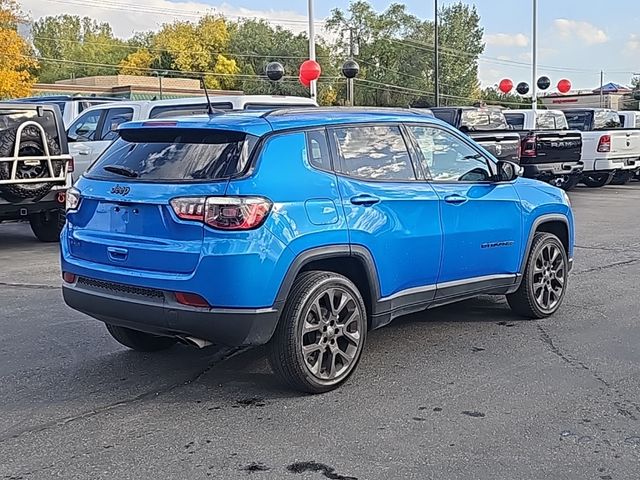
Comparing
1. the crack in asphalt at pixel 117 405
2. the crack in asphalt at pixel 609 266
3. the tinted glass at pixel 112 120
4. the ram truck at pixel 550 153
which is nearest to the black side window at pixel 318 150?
the crack in asphalt at pixel 117 405

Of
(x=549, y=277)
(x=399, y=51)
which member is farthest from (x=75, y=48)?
(x=549, y=277)

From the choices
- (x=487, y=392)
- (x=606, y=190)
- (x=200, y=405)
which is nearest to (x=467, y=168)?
(x=487, y=392)

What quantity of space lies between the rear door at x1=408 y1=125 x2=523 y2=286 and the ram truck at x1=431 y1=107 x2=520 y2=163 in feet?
29.4

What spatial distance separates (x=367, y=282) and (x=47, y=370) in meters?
2.31

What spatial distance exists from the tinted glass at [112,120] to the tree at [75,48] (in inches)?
2807

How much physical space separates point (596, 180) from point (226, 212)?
18.7m

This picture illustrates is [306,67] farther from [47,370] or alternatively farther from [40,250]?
[47,370]

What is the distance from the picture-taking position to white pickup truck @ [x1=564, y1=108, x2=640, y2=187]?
19.6 metres

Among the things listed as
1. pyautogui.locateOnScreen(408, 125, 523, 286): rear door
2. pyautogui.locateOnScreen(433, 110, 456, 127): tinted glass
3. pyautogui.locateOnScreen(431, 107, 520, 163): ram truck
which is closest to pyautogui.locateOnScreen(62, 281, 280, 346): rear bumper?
pyautogui.locateOnScreen(408, 125, 523, 286): rear door

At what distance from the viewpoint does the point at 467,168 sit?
6352 millimetres

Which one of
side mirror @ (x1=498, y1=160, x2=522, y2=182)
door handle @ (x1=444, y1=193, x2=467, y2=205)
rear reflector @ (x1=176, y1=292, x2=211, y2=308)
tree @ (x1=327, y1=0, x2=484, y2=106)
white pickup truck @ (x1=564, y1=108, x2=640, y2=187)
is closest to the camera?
rear reflector @ (x1=176, y1=292, x2=211, y2=308)

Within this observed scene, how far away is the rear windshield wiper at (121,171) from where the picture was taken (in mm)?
5109

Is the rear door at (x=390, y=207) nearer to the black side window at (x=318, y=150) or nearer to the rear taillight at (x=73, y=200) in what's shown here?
the black side window at (x=318, y=150)

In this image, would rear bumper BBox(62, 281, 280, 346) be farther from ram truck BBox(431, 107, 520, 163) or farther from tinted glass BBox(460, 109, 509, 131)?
tinted glass BBox(460, 109, 509, 131)
